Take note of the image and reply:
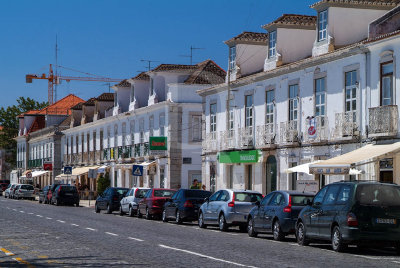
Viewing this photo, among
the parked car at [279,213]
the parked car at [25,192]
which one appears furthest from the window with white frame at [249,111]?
the parked car at [25,192]

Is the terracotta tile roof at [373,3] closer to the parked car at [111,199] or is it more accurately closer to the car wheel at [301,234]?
the parked car at [111,199]

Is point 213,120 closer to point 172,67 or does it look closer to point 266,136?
point 266,136

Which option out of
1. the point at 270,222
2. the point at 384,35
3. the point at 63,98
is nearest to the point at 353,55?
the point at 384,35

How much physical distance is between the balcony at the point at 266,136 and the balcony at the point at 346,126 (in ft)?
20.4

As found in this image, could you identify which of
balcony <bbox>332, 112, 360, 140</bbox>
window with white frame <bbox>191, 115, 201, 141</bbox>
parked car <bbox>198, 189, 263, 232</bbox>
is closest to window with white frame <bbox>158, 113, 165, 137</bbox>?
window with white frame <bbox>191, 115, 201, 141</bbox>

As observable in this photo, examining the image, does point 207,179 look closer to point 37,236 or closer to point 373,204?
point 37,236

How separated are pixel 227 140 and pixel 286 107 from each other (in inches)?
275

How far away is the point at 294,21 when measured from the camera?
4081 cm

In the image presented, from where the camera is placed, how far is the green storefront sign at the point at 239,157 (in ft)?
136

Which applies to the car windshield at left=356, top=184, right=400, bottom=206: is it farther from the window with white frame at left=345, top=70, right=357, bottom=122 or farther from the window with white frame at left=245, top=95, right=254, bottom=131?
the window with white frame at left=245, top=95, right=254, bottom=131

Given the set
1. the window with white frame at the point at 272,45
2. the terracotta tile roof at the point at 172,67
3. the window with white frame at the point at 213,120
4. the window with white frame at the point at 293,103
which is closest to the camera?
the window with white frame at the point at 293,103

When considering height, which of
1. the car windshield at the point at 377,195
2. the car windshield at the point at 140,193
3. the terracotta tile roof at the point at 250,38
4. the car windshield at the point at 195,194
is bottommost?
the car windshield at the point at 140,193

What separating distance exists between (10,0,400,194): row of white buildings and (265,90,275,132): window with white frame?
0.16ft

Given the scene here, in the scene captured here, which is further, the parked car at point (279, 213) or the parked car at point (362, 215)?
the parked car at point (279, 213)
